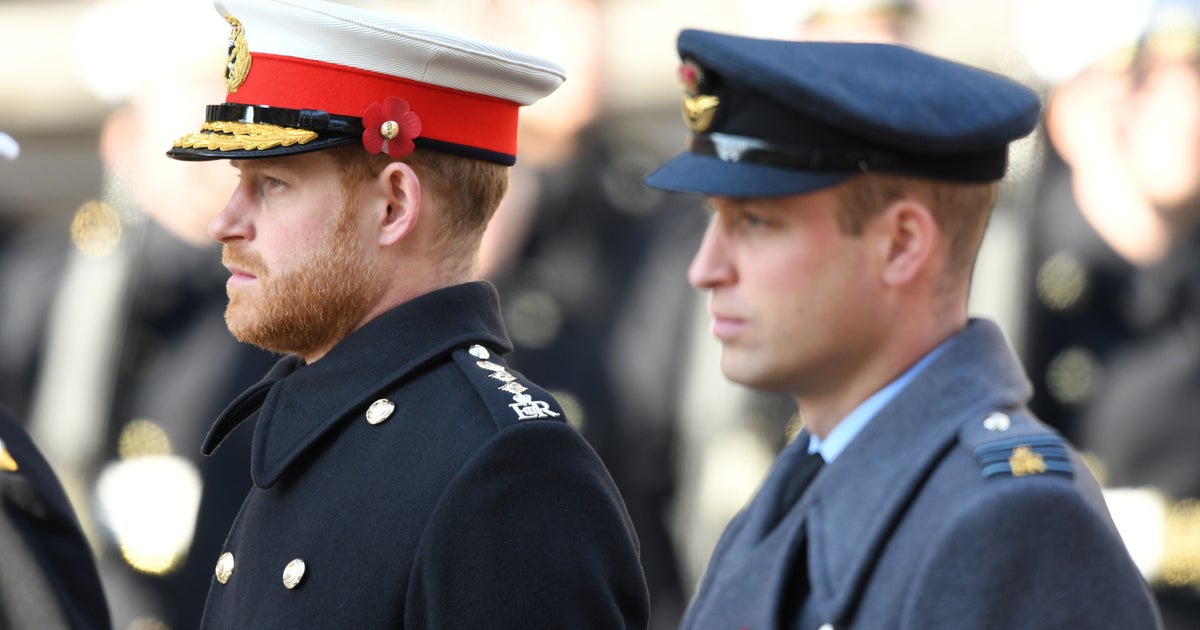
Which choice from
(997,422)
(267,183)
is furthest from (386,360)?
(997,422)

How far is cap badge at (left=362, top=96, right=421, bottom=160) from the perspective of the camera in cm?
239

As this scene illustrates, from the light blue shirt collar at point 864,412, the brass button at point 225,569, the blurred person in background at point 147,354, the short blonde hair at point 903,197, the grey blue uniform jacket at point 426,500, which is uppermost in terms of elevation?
the short blonde hair at point 903,197

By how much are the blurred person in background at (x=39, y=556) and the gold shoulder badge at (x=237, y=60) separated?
0.62 metres

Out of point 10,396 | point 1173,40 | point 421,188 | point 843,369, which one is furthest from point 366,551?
point 10,396

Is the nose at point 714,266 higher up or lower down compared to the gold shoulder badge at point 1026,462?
higher up

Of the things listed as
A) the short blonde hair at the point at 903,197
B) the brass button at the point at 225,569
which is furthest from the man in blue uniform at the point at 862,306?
the brass button at the point at 225,569

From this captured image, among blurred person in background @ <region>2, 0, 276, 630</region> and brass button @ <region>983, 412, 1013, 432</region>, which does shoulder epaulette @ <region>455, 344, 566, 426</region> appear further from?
blurred person in background @ <region>2, 0, 276, 630</region>

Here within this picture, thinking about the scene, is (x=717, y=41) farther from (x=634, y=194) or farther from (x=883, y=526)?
(x=634, y=194)

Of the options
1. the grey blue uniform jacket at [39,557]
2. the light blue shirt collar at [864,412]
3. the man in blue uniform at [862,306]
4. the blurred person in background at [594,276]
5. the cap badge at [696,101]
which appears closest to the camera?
the man in blue uniform at [862,306]

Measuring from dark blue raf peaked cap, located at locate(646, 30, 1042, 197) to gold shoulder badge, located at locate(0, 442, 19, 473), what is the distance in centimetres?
110

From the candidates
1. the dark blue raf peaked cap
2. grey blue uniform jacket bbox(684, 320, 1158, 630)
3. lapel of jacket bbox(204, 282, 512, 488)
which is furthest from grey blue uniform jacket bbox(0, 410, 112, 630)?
the dark blue raf peaked cap

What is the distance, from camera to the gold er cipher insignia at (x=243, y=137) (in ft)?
7.79

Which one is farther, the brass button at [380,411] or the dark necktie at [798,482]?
the brass button at [380,411]

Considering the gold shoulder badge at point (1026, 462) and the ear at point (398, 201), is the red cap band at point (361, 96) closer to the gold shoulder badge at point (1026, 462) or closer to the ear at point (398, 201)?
the ear at point (398, 201)
